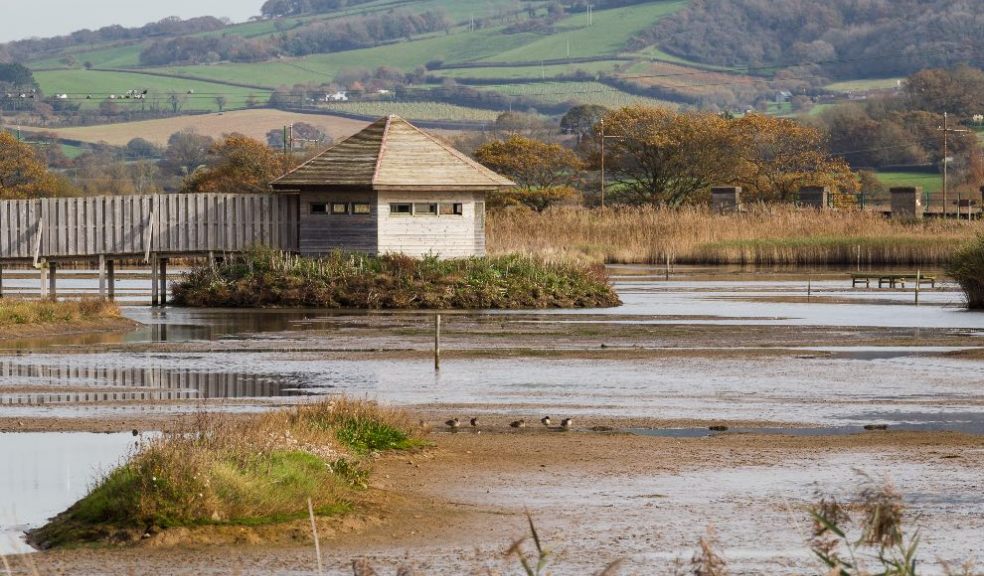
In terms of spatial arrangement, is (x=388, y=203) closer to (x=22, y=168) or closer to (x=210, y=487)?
(x=210, y=487)

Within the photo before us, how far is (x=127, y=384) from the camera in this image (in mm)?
28328

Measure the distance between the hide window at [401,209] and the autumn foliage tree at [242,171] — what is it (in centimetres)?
3628

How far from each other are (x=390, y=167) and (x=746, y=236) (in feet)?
103

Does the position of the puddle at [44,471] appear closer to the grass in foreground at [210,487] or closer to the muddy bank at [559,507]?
the grass in foreground at [210,487]

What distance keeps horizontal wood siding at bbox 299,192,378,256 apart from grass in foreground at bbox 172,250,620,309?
1.17 meters

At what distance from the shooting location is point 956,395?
1061 inches

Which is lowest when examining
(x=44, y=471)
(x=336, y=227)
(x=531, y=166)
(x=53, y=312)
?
(x=44, y=471)

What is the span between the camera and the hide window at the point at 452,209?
54.9m

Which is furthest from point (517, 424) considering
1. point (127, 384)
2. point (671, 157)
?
point (671, 157)

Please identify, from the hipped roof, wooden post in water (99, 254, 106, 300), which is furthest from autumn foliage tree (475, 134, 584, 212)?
wooden post in water (99, 254, 106, 300)

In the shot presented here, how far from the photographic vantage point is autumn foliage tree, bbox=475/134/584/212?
10181 cm

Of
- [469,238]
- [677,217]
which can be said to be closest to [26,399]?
[469,238]

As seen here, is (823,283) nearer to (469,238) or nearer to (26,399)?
(469,238)

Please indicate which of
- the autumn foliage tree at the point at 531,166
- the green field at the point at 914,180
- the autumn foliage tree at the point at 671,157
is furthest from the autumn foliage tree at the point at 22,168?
the green field at the point at 914,180
